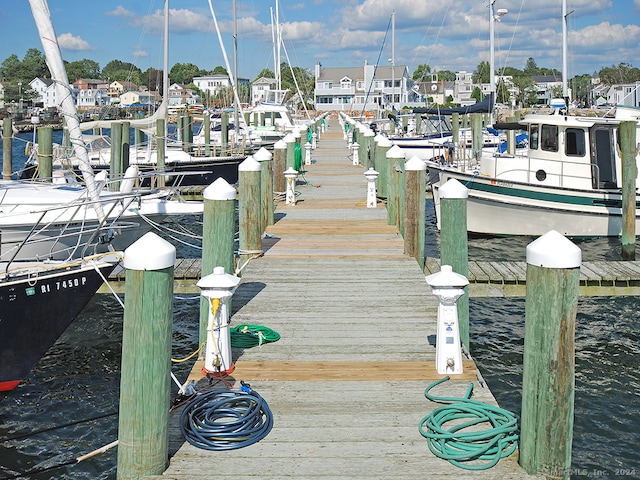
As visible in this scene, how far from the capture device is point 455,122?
109 feet

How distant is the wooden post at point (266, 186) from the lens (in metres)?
12.2

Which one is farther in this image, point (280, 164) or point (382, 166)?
point (382, 166)

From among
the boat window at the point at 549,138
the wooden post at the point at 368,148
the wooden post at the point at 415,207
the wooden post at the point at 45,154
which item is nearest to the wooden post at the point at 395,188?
the wooden post at the point at 415,207

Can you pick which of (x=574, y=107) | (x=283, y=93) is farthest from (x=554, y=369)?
(x=283, y=93)

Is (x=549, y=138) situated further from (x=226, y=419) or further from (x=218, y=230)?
(x=226, y=419)

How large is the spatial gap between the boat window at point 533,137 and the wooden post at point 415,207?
446 inches

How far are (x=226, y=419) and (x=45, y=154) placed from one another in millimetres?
19712

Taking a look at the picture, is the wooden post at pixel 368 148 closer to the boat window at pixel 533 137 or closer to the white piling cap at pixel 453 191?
the boat window at pixel 533 137

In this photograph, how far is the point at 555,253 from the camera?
4453 millimetres

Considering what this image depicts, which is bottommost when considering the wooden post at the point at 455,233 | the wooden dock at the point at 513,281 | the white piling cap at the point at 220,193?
the wooden dock at the point at 513,281

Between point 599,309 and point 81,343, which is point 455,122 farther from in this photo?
point 81,343

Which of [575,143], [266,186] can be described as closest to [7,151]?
[266,186]

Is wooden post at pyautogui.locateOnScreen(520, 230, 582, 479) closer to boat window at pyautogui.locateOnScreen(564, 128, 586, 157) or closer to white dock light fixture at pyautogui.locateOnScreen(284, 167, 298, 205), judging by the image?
white dock light fixture at pyautogui.locateOnScreen(284, 167, 298, 205)

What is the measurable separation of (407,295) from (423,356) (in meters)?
1.92
